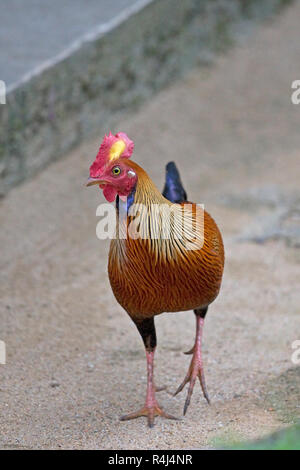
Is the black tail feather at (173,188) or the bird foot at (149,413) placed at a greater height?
the black tail feather at (173,188)

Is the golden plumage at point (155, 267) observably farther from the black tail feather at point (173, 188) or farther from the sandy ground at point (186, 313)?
the sandy ground at point (186, 313)

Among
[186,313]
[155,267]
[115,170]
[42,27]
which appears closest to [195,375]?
[155,267]

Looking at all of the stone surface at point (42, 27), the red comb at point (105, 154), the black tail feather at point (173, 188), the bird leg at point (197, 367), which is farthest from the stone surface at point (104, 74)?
the red comb at point (105, 154)

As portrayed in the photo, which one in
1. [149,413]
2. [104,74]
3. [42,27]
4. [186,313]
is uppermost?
[42,27]

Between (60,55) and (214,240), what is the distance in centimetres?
359

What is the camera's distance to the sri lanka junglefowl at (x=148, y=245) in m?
3.63

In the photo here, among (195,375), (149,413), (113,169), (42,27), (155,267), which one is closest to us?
(113,169)

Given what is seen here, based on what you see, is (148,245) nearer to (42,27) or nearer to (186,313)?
(186,313)

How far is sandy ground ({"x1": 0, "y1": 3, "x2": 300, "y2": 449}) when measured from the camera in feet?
13.5

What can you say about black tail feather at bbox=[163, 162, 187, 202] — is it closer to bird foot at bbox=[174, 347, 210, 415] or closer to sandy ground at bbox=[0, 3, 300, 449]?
bird foot at bbox=[174, 347, 210, 415]

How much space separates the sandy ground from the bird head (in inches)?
48.2

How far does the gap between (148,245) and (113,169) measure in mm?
388

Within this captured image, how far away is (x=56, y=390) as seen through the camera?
444 centimetres

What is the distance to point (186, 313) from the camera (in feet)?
17.7
